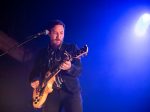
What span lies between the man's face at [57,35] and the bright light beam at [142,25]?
2583 millimetres

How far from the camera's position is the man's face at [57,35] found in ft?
11.4

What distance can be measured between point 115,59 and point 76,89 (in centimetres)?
268

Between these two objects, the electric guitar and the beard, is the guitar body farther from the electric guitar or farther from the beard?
the beard

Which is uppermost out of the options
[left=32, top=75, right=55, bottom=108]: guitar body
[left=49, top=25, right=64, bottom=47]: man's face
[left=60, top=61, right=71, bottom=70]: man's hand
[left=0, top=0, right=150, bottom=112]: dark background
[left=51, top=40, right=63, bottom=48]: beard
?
[left=0, top=0, right=150, bottom=112]: dark background

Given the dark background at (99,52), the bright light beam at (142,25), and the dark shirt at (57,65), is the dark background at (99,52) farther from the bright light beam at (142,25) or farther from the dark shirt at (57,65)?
the dark shirt at (57,65)

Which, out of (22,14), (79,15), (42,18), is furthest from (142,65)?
(22,14)

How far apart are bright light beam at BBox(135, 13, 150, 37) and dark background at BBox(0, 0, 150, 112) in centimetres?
12

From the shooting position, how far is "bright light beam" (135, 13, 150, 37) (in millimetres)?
5585

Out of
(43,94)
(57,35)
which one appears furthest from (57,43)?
(43,94)

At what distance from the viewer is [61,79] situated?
122 inches

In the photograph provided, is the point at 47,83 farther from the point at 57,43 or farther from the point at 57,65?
the point at 57,43

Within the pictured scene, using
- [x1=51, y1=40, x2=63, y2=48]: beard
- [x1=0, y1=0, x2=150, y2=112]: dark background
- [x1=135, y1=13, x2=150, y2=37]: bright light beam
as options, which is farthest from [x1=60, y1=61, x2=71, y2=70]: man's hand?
[x1=135, y1=13, x2=150, y2=37]: bright light beam

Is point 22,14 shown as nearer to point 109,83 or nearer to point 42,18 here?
point 42,18

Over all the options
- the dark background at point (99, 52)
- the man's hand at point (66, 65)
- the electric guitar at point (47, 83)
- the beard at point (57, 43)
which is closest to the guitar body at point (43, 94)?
the electric guitar at point (47, 83)
